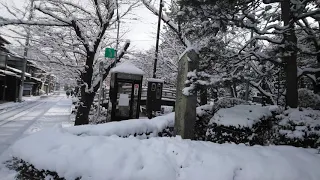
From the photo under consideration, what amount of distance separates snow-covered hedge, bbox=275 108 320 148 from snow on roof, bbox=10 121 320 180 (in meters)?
1.42

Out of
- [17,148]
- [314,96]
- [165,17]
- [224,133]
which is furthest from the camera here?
[165,17]

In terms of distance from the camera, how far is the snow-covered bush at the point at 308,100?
7672 mm

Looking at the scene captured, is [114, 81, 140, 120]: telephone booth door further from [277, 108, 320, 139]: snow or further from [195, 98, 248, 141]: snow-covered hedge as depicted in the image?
[277, 108, 320, 139]: snow

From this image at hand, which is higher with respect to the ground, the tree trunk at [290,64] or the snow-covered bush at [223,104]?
the tree trunk at [290,64]

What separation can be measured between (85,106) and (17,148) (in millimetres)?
6035

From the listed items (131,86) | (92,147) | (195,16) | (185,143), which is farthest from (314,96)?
(92,147)

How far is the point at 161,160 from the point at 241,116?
326cm

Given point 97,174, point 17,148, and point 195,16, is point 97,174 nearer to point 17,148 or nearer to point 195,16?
point 17,148

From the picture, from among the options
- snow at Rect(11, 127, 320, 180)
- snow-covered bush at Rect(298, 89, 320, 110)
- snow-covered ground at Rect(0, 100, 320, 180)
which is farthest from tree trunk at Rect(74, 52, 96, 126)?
snow-covered bush at Rect(298, 89, 320, 110)

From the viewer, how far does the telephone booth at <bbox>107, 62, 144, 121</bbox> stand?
9.00 metres

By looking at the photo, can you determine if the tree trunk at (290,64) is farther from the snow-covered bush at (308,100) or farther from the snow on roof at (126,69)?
the snow on roof at (126,69)

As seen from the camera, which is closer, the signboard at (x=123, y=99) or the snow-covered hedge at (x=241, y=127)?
the snow-covered hedge at (x=241, y=127)

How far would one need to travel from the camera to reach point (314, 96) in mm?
7855

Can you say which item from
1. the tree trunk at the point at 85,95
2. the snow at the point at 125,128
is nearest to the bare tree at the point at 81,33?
the tree trunk at the point at 85,95
